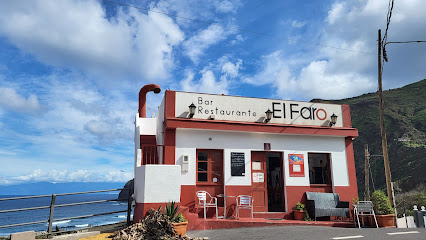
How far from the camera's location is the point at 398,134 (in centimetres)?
5750

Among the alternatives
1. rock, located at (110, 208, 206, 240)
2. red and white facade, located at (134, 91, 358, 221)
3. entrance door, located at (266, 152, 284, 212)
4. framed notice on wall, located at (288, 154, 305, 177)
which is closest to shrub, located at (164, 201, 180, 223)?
rock, located at (110, 208, 206, 240)

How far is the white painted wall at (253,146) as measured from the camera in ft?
35.1

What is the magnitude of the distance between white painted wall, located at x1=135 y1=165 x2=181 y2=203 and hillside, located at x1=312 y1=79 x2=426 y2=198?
41644 millimetres

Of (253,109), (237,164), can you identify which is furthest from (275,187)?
(253,109)

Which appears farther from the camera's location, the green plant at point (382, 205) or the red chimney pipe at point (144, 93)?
the red chimney pipe at point (144, 93)

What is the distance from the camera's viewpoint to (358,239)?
25.3 ft

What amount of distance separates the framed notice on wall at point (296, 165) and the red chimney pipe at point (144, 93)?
6438mm

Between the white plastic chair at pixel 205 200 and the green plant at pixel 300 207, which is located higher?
the white plastic chair at pixel 205 200

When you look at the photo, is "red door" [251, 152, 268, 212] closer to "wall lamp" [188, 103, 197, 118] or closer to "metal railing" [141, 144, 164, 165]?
"wall lamp" [188, 103, 197, 118]

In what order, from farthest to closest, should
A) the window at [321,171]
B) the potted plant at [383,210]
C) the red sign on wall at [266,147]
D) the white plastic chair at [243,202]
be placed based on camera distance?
the window at [321,171]
the red sign on wall at [266,147]
the white plastic chair at [243,202]
the potted plant at [383,210]

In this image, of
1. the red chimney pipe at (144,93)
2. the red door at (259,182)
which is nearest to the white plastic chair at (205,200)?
the red door at (259,182)

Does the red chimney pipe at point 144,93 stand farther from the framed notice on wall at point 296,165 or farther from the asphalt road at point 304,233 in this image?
the asphalt road at point 304,233

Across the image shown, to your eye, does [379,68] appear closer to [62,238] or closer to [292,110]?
[292,110]

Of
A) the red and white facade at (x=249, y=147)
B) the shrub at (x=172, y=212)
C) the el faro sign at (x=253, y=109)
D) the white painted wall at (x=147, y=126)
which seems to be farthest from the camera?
the white painted wall at (x=147, y=126)
